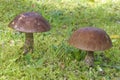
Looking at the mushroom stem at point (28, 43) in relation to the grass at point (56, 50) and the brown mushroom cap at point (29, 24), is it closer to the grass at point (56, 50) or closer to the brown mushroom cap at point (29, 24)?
the grass at point (56, 50)

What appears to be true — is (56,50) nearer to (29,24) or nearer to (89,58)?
(89,58)

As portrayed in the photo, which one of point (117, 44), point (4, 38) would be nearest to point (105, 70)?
point (117, 44)

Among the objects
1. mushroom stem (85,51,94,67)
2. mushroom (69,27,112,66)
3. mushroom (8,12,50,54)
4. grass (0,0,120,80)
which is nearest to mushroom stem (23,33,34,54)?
grass (0,0,120,80)

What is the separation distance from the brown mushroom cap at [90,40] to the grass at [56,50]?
0.41 meters

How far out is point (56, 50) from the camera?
4.49 m

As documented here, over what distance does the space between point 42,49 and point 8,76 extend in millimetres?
883

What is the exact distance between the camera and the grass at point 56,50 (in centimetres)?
405

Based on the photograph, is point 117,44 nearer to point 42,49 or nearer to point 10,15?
point 42,49

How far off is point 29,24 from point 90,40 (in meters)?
0.78

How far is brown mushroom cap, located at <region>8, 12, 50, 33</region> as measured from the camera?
3.89m

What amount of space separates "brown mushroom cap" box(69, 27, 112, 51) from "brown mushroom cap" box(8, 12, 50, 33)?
42cm

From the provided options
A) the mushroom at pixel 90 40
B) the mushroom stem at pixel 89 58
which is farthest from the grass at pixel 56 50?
the mushroom at pixel 90 40

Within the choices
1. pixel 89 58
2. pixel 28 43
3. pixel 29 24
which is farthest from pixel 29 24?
pixel 89 58

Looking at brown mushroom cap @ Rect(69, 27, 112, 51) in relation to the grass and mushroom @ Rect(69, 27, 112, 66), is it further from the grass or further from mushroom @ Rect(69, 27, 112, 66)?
the grass
